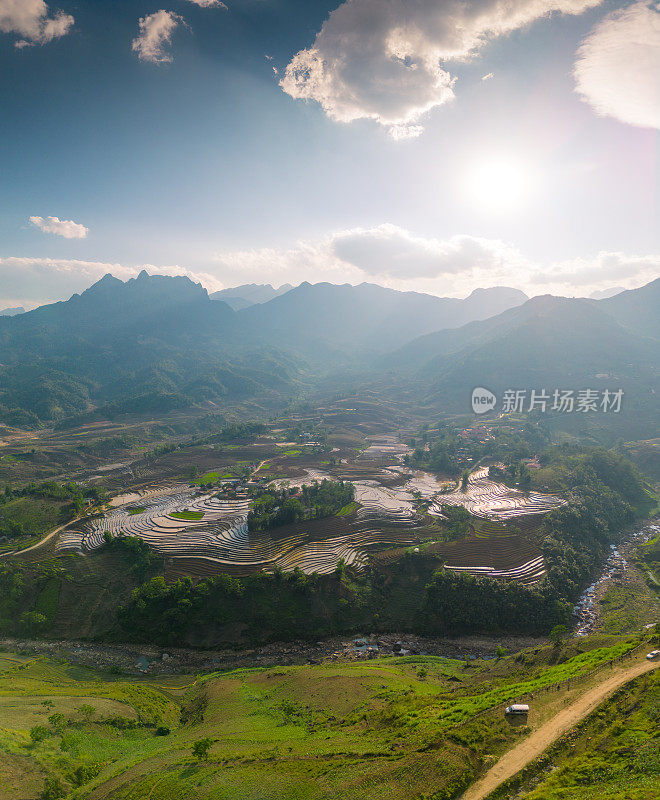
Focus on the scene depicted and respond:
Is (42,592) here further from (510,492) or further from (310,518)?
(510,492)

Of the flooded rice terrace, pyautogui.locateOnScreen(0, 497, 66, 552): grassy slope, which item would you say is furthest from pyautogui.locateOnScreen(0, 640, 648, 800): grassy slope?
pyautogui.locateOnScreen(0, 497, 66, 552): grassy slope

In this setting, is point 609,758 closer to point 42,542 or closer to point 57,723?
point 57,723

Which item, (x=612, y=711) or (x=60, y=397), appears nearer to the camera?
(x=612, y=711)

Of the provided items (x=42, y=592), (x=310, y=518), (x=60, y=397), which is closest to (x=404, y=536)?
(x=310, y=518)

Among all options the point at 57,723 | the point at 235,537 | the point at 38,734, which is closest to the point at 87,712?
the point at 57,723

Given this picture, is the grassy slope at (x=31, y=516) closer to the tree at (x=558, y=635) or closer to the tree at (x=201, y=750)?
the tree at (x=201, y=750)

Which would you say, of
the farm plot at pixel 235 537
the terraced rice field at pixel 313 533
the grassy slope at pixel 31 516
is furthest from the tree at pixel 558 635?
the grassy slope at pixel 31 516
